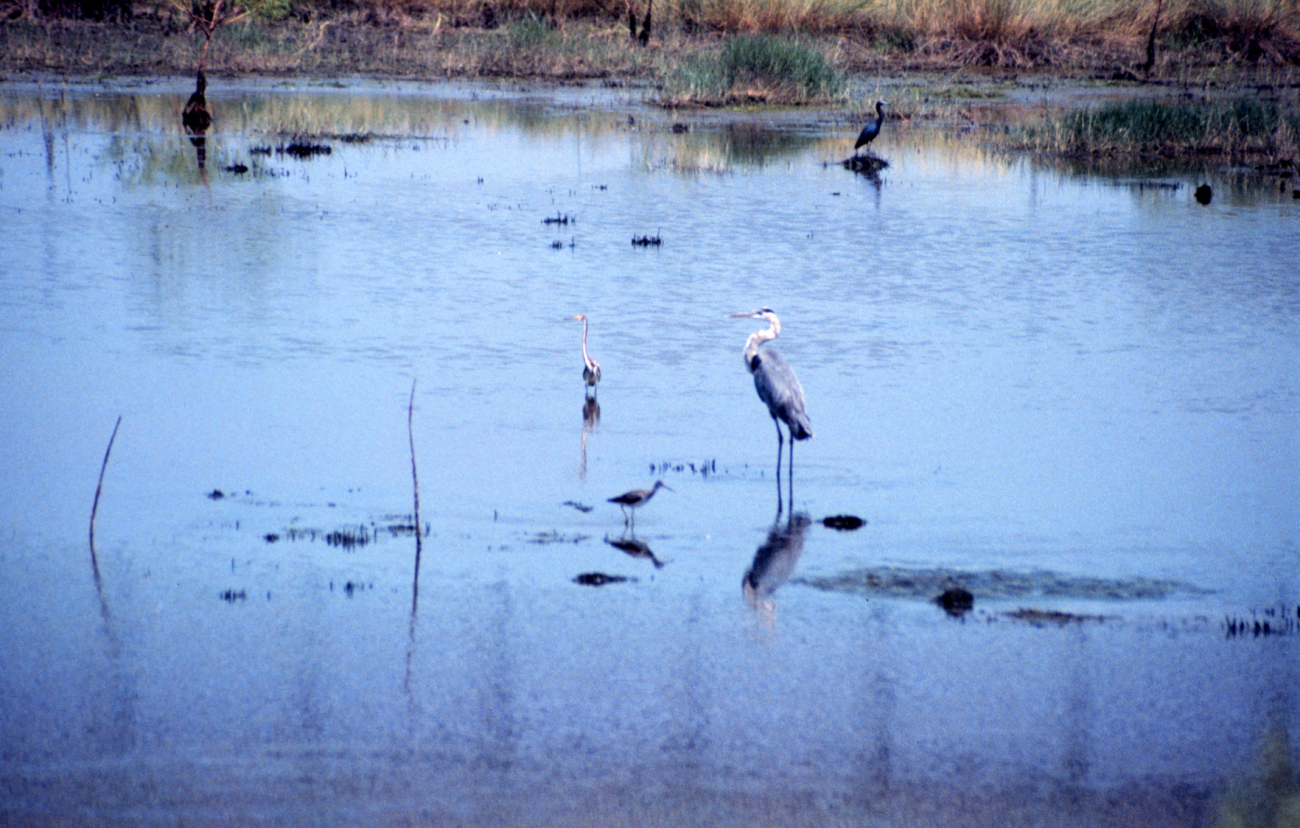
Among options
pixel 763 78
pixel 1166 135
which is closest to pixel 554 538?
pixel 1166 135

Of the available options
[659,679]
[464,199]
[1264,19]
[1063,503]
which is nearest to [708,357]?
[1063,503]

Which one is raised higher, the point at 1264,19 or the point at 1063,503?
the point at 1264,19

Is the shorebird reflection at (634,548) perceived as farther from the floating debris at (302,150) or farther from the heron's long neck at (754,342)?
the floating debris at (302,150)

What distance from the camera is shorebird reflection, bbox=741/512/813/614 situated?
6.76 m

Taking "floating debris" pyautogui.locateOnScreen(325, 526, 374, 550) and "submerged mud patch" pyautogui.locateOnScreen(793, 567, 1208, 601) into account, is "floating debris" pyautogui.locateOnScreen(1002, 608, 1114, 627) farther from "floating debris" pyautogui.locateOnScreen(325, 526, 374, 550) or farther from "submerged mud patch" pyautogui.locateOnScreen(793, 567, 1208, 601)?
A: "floating debris" pyautogui.locateOnScreen(325, 526, 374, 550)

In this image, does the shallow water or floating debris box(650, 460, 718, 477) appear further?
floating debris box(650, 460, 718, 477)

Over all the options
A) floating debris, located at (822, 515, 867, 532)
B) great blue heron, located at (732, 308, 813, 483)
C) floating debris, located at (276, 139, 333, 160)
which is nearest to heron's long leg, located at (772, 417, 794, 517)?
great blue heron, located at (732, 308, 813, 483)

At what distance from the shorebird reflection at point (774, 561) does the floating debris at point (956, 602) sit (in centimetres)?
74

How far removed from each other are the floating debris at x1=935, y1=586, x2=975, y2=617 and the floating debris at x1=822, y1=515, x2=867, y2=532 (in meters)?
1.09

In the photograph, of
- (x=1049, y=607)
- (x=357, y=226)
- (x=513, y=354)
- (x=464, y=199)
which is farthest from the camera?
(x=464, y=199)

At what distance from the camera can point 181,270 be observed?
14.7 metres

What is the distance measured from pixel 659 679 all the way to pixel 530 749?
790 millimetres

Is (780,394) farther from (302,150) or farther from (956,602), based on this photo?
(302,150)

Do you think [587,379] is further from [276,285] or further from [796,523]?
[276,285]
